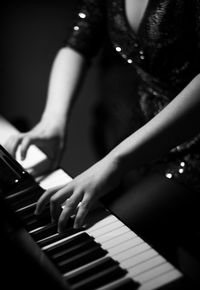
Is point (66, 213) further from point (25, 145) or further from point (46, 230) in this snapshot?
point (25, 145)

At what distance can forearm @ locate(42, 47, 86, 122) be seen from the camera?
1.42 metres

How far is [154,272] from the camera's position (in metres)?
0.81

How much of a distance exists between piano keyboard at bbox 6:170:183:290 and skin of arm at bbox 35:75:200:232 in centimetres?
5

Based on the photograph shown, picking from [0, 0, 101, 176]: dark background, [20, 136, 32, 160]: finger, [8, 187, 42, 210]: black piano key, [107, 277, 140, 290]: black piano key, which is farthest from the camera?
[0, 0, 101, 176]: dark background

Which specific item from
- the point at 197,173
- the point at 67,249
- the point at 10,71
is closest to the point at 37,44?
the point at 10,71

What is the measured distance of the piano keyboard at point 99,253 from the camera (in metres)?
0.80

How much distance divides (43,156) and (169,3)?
23.7 inches

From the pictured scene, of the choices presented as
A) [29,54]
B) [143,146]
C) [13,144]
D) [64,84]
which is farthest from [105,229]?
[29,54]

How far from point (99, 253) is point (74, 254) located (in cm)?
5

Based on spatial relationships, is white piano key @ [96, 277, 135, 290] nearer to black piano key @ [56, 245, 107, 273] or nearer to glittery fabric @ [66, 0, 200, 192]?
black piano key @ [56, 245, 107, 273]

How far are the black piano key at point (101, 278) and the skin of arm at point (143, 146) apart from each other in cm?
19

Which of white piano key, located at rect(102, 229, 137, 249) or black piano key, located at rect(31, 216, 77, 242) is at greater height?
white piano key, located at rect(102, 229, 137, 249)

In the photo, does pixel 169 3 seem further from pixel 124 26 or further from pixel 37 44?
pixel 37 44

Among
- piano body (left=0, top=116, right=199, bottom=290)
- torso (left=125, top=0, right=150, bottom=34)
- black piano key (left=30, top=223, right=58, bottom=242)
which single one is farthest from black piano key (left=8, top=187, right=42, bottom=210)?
torso (left=125, top=0, right=150, bottom=34)
